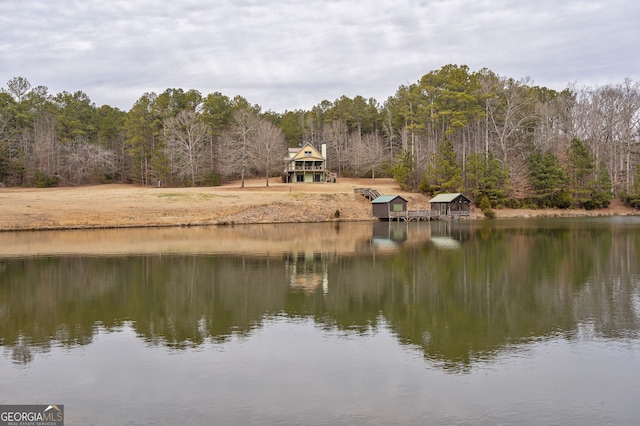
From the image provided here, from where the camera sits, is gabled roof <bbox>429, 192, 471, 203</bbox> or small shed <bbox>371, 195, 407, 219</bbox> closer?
gabled roof <bbox>429, 192, 471, 203</bbox>

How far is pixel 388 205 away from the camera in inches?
2726

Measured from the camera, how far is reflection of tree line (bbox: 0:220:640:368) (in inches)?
659

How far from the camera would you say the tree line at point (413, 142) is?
77.1m

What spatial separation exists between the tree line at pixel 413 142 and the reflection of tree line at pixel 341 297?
149ft

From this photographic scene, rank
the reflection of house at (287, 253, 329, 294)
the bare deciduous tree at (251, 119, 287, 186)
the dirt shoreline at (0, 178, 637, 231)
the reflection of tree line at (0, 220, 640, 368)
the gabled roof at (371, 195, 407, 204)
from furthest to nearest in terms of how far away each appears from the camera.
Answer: the bare deciduous tree at (251, 119, 287, 186) < the gabled roof at (371, 195, 407, 204) < the dirt shoreline at (0, 178, 637, 231) < the reflection of house at (287, 253, 329, 294) < the reflection of tree line at (0, 220, 640, 368)

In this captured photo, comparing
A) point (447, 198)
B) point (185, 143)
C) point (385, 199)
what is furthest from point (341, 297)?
point (185, 143)

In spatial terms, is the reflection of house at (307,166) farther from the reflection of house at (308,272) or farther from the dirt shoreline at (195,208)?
the reflection of house at (308,272)

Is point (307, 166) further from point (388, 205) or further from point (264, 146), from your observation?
point (388, 205)

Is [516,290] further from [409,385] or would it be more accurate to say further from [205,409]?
[205,409]

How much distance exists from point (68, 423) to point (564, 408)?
31.4ft

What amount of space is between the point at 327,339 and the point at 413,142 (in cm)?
8218

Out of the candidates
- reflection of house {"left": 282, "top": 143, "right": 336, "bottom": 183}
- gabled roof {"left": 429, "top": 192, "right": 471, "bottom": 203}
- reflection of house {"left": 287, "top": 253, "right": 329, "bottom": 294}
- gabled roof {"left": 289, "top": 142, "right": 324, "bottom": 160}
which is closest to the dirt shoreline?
gabled roof {"left": 429, "top": 192, "right": 471, "bottom": 203}

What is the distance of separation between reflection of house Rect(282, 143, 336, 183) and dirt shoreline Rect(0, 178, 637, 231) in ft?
41.5

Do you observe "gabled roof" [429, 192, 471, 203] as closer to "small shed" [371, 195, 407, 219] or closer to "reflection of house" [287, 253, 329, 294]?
"small shed" [371, 195, 407, 219]
